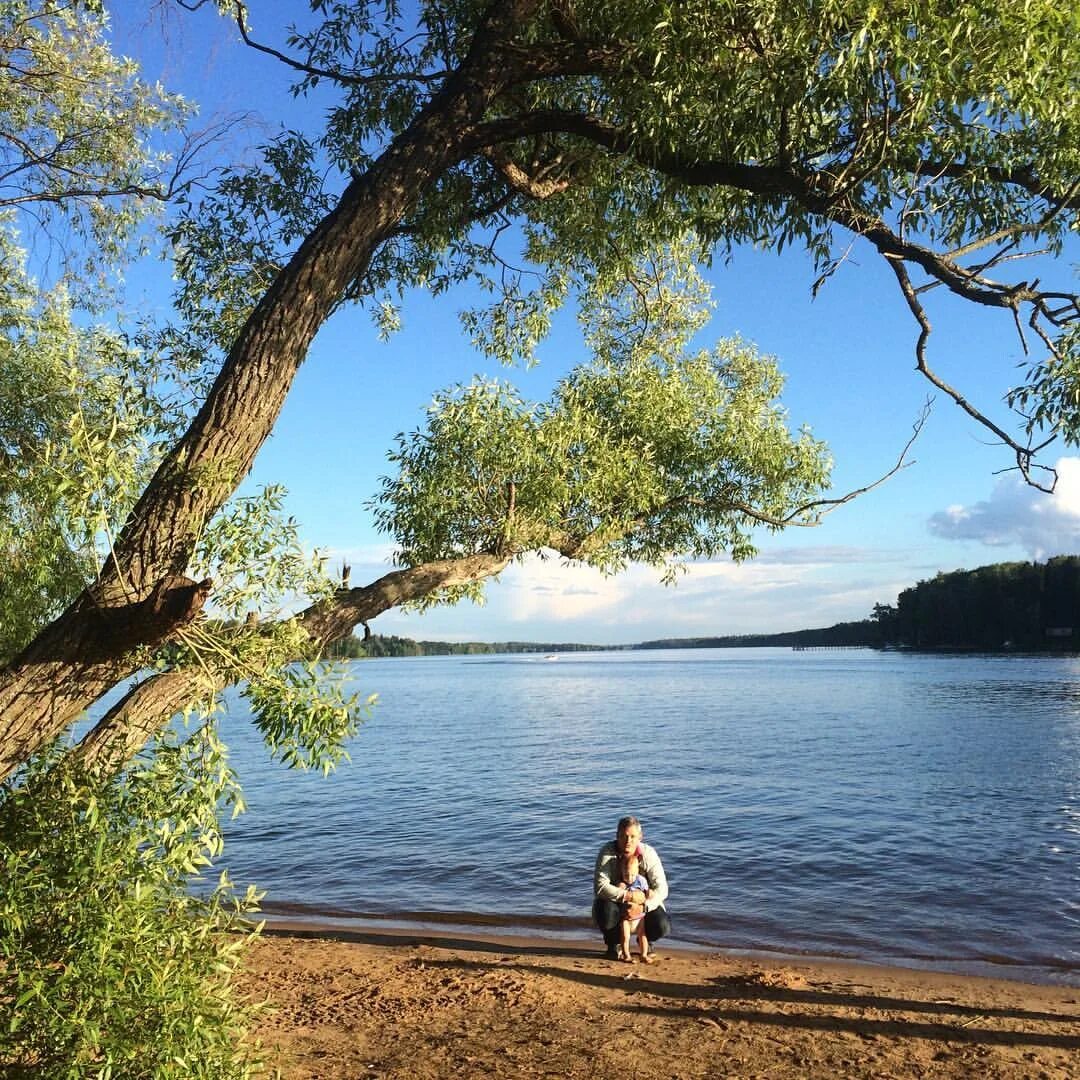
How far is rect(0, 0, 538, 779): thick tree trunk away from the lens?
14.8 feet

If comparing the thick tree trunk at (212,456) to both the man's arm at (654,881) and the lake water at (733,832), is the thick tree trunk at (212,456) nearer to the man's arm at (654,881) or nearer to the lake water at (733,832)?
the man's arm at (654,881)

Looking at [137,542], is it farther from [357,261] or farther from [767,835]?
[767,835]

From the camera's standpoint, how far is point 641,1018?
9320mm

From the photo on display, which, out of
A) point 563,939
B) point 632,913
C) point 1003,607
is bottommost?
point 563,939

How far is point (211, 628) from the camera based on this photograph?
4.85 meters

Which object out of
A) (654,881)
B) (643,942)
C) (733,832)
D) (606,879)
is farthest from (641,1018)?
(733,832)

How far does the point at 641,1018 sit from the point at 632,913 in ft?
7.04

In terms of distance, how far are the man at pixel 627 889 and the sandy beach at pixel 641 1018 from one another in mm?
595

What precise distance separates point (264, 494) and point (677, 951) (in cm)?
1052

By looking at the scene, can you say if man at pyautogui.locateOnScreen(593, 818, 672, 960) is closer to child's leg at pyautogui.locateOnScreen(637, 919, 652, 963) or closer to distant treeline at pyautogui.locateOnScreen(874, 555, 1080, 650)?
child's leg at pyautogui.locateOnScreen(637, 919, 652, 963)

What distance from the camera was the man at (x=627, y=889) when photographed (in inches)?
424

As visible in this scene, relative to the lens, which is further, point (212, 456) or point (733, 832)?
point (733, 832)

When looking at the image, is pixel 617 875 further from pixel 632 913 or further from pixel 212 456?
pixel 212 456

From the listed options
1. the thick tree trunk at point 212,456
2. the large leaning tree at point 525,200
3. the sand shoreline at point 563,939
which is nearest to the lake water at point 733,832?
the sand shoreline at point 563,939
